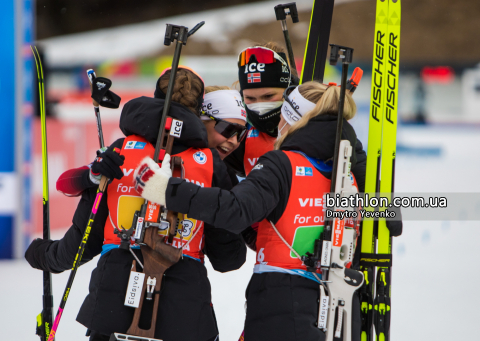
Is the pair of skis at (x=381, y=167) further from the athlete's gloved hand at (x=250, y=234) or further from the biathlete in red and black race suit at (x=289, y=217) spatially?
the athlete's gloved hand at (x=250, y=234)

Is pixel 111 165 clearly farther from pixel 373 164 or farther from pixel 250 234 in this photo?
pixel 373 164

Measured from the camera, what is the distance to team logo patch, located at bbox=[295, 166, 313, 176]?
1.51m

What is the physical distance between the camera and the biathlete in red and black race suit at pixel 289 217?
56.9 inches

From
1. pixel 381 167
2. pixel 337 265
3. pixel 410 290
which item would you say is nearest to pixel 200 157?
pixel 337 265

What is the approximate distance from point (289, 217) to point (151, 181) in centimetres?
43

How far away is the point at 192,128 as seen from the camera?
1.53 m

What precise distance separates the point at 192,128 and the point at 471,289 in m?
3.01

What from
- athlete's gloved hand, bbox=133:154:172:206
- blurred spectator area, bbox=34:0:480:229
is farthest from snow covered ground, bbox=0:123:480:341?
blurred spectator area, bbox=34:0:480:229

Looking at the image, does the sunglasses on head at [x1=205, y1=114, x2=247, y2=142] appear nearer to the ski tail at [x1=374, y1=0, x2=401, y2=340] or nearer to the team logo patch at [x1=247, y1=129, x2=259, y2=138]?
the team logo patch at [x1=247, y1=129, x2=259, y2=138]

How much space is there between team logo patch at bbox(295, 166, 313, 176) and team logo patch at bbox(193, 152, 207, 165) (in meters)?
0.28

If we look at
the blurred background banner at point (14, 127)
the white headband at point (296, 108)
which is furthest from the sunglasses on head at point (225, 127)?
the blurred background banner at point (14, 127)

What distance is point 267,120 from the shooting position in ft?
7.45

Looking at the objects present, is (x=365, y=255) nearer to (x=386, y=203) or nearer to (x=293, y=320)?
(x=386, y=203)

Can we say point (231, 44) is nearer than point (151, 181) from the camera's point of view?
No
